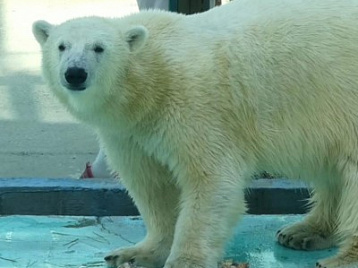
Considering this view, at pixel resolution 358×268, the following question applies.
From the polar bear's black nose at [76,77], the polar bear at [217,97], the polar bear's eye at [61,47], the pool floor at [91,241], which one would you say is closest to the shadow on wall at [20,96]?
the pool floor at [91,241]

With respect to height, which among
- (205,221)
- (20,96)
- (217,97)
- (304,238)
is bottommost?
(20,96)

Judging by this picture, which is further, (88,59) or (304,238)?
(304,238)

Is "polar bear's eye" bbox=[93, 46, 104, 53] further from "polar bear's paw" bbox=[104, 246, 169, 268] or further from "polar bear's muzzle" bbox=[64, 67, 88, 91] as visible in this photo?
"polar bear's paw" bbox=[104, 246, 169, 268]

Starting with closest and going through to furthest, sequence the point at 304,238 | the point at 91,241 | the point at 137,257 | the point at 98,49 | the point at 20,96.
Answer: the point at 98,49
the point at 137,257
the point at 304,238
the point at 91,241
the point at 20,96

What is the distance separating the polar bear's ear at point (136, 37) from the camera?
384 centimetres

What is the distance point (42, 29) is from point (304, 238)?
4.65ft

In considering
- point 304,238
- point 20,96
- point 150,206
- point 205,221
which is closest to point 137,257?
point 150,206

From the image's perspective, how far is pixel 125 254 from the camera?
163 inches

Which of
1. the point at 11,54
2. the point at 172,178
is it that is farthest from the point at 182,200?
the point at 11,54

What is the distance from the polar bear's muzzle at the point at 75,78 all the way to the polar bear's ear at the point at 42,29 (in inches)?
13.3

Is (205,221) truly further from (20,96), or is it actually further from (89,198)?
(20,96)

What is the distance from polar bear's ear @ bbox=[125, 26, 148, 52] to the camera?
3.84 meters

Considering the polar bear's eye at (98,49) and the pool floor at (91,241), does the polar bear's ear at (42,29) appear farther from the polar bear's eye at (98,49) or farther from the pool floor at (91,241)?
the pool floor at (91,241)

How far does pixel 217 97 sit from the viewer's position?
3855mm
